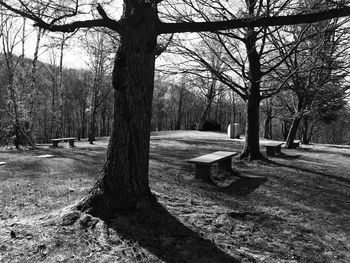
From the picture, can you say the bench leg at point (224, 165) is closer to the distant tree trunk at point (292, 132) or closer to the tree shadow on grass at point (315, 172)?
the tree shadow on grass at point (315, 172)

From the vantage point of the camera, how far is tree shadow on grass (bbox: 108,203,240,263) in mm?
3307

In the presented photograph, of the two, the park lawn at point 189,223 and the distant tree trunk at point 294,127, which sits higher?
the distant tree trunk at point 294,127

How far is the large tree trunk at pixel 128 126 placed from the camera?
4.07 m

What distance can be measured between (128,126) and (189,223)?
155 cm

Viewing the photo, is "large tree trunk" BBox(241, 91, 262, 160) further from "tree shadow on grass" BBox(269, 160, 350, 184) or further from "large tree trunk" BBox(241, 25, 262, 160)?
"tree shadow on grass" BBox(269, 160, 350, 184)

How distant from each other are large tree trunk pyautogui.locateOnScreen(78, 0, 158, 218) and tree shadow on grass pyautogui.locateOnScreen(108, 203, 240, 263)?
230 mm

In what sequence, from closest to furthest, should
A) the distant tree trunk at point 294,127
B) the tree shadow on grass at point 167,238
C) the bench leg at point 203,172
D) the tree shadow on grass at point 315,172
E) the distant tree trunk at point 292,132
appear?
the tree shadow on grass at point 167,238, the bench leg at point 203,172, the tree shadow on grass at point 315,172, the distant tree trunk at point 294,127, the distant tree trunk at point 292,132

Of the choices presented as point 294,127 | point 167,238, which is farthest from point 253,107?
point 167,238

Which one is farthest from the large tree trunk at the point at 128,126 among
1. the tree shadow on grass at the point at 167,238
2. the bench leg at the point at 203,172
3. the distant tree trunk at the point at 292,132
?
the distant tree trunk at the point at 292,132

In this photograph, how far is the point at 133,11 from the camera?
4.20 m

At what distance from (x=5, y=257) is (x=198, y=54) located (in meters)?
8.54

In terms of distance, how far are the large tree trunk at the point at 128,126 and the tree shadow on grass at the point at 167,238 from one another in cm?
23

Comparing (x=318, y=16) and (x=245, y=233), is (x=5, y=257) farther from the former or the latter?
(x=318, y=16)

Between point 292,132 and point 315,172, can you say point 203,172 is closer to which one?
point 315,172
